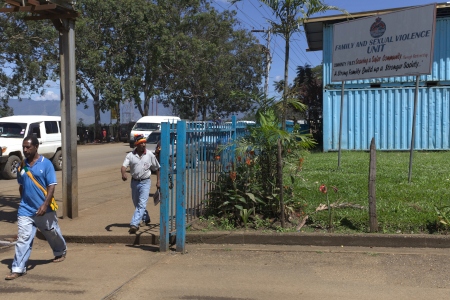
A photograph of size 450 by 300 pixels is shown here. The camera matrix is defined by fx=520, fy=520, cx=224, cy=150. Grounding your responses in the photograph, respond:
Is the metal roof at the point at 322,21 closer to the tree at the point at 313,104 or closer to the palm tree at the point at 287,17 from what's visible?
the tree at the point at 313,104

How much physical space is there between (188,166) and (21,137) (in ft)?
35.0

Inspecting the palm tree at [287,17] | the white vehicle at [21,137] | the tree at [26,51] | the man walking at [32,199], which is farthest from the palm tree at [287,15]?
the tree at [26,51]

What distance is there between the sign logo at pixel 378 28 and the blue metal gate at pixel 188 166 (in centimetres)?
456

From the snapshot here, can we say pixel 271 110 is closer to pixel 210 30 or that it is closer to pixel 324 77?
pixel 324 77

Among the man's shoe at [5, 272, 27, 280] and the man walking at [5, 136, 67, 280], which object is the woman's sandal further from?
the man's shoe at [5, 272, 27, 280]

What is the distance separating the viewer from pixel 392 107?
729 inches

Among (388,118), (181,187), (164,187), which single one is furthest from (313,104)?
(164,187)

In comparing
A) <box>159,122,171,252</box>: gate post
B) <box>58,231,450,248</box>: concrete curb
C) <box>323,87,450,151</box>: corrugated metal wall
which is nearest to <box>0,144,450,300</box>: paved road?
<box>58,231,450,248</box>: concrete curb

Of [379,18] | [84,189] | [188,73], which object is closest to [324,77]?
[379,18]

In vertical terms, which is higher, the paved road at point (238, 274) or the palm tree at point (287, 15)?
the palm tree at point (287, 15)

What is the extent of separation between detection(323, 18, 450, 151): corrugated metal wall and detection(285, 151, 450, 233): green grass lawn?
6.23 meters

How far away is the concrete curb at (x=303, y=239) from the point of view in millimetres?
7000

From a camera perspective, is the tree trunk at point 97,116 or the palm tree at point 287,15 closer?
the palm tree at point 287,15

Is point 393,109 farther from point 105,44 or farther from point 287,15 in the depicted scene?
point 105,44
